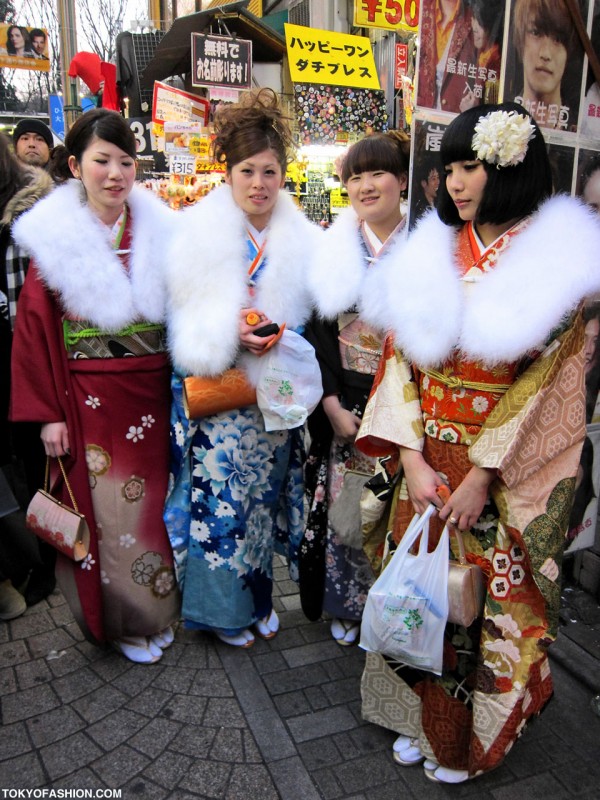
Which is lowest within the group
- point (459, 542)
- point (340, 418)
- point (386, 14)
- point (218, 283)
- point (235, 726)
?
point (235, 726)

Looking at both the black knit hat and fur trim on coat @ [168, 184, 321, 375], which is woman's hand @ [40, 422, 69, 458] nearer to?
fur trim on coat @ [168, 184, 321, 375]

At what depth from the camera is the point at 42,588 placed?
3.26 meters

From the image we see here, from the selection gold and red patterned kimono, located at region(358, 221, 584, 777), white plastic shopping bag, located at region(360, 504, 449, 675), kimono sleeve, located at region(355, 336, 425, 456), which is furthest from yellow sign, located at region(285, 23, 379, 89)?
white plastic shopping bag, located at region(360, 504, 449, 675)

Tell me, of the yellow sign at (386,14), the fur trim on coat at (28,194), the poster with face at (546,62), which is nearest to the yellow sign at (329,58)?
the yellow sign at (386,14)

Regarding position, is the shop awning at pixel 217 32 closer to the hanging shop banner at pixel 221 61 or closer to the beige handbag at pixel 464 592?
the hanging shop banner at pixel 221 61

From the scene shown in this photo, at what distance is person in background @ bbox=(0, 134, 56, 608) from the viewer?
2877 mm

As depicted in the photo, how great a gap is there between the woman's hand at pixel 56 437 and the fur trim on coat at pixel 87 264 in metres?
0.44

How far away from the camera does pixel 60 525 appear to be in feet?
8.13

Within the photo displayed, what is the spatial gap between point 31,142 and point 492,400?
4453 millimetres

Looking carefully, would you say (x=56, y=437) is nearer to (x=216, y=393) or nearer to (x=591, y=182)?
(x=216, y=393)

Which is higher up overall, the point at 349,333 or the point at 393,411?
the point at 349,333

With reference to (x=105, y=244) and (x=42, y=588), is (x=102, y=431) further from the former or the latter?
(x=42, y=588)

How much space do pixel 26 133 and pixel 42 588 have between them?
3.54 meters

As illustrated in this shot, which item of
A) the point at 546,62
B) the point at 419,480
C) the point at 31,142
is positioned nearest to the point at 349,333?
the point at 419,480
